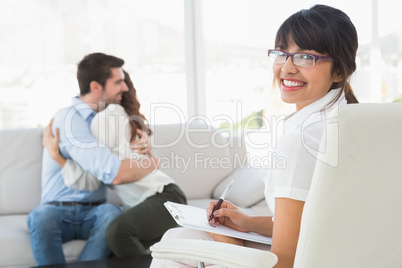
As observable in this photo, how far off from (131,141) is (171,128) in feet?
1.73

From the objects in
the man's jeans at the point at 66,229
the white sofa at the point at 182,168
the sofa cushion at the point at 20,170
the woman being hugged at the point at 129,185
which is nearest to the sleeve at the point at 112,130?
the woman being hugged at the point at 129,185

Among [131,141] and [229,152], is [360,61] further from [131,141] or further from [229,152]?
[131,141]

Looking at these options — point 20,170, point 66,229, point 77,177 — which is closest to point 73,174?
point 77,177

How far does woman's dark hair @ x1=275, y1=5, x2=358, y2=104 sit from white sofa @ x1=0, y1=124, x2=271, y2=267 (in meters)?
1.72

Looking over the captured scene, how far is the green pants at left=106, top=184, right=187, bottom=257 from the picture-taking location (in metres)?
2.68

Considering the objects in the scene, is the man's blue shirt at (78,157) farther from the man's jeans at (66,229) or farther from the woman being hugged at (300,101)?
the woman being hugged at (300,101)

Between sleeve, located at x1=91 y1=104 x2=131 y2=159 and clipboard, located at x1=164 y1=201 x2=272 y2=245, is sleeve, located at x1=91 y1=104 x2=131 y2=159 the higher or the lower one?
the higher one

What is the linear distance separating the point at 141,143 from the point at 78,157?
396 millimetres

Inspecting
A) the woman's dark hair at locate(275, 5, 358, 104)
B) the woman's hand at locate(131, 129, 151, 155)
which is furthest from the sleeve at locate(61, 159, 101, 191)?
the woman's dark hair at locate(275, 5, 358, 104)

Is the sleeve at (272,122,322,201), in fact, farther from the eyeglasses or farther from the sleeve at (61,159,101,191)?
the sleeve at (61,159,101,191)

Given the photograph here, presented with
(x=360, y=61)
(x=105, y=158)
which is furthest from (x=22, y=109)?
(x=360, y=61)

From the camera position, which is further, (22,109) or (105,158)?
(22,109)

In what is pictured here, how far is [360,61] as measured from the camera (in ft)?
18.8

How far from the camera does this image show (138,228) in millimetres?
2709
